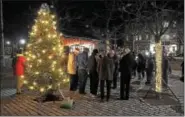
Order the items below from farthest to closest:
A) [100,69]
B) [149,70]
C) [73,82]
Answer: [149,70]
[73,82]
[100,69]

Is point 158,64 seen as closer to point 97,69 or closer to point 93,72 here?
point 97,69

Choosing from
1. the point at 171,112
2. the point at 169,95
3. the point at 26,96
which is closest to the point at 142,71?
the point at 169,95

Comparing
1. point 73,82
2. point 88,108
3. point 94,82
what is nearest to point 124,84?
point 94,82

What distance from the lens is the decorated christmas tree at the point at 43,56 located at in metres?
11.7

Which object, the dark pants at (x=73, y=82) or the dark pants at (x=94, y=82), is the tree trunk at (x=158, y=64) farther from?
the dark pants at (x=73, y=82)

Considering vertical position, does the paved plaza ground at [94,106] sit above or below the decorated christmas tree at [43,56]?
below

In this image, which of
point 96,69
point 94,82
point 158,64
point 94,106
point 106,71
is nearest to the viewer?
point 94,106

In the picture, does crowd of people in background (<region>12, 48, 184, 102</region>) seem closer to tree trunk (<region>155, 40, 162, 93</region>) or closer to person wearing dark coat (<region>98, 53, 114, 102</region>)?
person wearing dark coat (<region>98, 53, 114, 102</region>)

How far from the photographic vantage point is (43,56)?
11688mm

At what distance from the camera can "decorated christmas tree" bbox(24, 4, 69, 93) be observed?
11.7 m

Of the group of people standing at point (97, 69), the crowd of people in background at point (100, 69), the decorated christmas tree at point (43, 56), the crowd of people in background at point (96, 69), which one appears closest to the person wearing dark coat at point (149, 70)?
the crowd of people in background at point (100, 69)

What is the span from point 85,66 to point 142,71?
6859mm

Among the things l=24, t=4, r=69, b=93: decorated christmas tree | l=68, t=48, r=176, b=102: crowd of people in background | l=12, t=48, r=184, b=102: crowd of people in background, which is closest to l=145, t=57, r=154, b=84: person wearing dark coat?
l=68, t=48, r=176, b=102: crowd of people in background

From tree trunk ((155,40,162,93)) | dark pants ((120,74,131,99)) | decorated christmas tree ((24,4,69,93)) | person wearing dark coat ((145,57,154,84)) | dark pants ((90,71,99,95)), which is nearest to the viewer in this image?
decorated christmas tree ((24,4,69,93))
